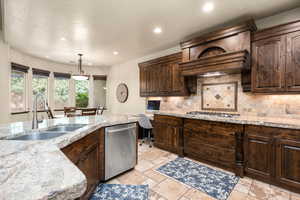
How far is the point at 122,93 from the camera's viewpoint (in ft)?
19.4

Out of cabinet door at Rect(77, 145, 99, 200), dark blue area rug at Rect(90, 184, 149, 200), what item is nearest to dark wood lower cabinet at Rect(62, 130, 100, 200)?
cabinet door at Rect(77, 145, 99, 200)

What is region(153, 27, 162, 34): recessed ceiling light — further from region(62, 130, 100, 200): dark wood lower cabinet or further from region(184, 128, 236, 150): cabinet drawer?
region(62, 130, 100, 200): dark wood lower cabinet

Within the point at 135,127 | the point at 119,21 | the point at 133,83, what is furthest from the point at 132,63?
the point at 135,127

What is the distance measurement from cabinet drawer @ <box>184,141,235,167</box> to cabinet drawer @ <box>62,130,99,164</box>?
1987 millimetres

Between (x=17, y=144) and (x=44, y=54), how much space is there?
4.75 metres

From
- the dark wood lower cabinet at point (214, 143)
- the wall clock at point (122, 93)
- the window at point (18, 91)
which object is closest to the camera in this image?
the dark wood lower cabinet at point (214, 143)

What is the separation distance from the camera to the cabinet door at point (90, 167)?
1.63 meters

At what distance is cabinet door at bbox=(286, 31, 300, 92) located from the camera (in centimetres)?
212

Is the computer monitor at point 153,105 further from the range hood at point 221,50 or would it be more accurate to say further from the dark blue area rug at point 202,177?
the dark blue area rug at point 202,177

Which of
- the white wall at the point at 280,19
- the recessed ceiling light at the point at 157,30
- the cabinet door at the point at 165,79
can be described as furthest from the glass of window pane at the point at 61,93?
the white wall at the point at 280,19

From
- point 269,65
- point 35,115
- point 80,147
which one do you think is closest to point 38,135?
point 35,115

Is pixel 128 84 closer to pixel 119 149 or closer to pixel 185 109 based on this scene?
pixel 185 109

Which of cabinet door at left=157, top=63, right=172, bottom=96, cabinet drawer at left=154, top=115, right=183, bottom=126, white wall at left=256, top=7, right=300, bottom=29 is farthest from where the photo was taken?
cabinet door at left=157, top=63, right=172, bottom=96

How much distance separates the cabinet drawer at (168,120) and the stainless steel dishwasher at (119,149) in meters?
1.12
